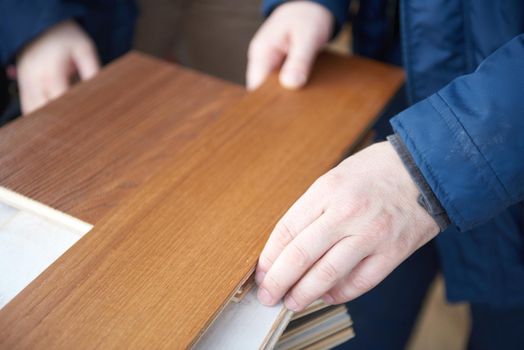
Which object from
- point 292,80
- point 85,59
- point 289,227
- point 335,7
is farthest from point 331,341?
point 85,59

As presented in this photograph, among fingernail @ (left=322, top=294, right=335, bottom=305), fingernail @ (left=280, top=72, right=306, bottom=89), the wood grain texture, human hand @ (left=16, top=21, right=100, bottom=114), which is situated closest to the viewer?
the wood grain texture

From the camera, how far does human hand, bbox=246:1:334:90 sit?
2.49ft

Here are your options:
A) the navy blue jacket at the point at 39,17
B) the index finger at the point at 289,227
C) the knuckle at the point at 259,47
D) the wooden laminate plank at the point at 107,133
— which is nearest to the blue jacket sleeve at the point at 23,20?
the navy blue jacket at the point at 39,17

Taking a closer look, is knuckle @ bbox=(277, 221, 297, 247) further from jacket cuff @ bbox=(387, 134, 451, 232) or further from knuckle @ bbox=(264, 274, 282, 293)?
jacket cuff @ bbox=(387, 134, 451, 232)

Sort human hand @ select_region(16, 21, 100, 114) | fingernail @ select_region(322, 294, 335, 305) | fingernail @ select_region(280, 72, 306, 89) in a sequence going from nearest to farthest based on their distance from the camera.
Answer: fingernail @ select_region(322, 294, 335, 305)
fingernail @ select_region(280, 72, 306, 89)
human hand @ select_region(16, 21, 100, 114)

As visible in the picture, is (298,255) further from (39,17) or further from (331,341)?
(39,17)

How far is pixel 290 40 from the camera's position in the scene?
31.2 inches

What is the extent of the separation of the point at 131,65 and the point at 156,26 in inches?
20.2

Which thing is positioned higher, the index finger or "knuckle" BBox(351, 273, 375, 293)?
→ the index finger

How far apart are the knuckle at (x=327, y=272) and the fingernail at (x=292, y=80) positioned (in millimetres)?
349

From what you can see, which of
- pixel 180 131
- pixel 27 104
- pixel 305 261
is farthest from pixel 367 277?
pixel 27 104

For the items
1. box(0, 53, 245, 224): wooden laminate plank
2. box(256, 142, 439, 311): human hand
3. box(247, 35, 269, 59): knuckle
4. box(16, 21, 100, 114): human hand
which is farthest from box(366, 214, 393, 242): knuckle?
box(16, 21, 100, 114): human hand

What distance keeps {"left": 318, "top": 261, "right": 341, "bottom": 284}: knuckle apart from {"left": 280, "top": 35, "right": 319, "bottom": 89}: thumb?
0.35m

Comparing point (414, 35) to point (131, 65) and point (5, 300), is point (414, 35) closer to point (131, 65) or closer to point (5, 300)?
point (131, 65)
